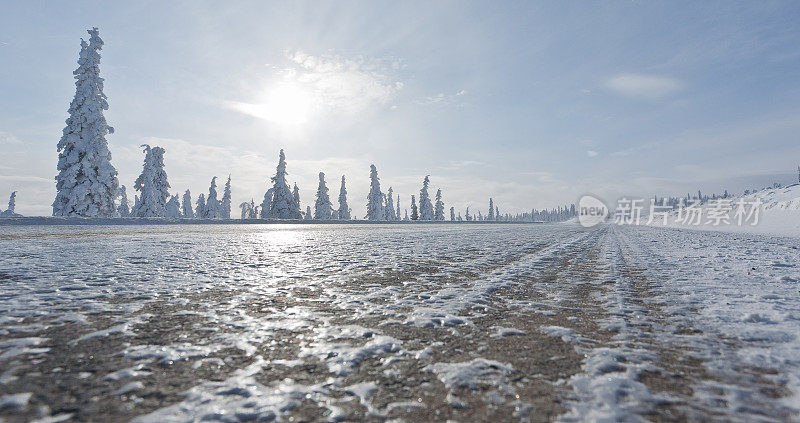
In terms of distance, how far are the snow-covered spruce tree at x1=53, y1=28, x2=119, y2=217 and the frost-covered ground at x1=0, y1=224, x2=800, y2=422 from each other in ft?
91.3

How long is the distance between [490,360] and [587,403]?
0.73m

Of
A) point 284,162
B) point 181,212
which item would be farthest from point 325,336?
point 181,212

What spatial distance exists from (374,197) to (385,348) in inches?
2547

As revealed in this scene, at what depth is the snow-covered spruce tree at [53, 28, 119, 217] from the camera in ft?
87.5

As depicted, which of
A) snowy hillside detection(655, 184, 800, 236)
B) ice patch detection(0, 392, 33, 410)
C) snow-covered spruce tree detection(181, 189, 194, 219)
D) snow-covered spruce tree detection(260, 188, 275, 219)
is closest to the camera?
ice patch detection(0, 392, 33, 410)

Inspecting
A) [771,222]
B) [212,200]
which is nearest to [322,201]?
[212,200]

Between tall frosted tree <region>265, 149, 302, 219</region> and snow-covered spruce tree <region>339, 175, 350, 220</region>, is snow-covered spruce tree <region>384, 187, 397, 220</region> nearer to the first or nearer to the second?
snow-covered spruce tree <region>339, 175, 350, 220</region>

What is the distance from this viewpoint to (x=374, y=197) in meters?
67.2

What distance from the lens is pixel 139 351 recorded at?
2607 mm

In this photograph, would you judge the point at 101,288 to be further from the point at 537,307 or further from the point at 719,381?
the point at 719,381

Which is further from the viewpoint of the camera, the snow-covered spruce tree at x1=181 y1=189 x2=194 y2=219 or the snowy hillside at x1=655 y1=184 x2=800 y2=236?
the snow-covered spruce tree at x1=181 y1=189 x2=194 y2=219

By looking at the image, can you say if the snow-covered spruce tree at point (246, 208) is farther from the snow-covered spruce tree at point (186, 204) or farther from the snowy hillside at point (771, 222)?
the snowy hillside at point (771, 222)

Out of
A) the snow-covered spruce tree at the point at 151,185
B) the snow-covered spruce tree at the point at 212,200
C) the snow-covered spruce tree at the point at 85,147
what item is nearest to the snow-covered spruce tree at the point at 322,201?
the snow-covered spruce tree at the point at 212,200

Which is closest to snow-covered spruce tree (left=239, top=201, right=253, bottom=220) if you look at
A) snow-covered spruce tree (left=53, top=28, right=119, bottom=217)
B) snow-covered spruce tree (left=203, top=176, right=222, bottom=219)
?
snow-covered spruce tree (left=203, top=176, right=222, bottom=219)
